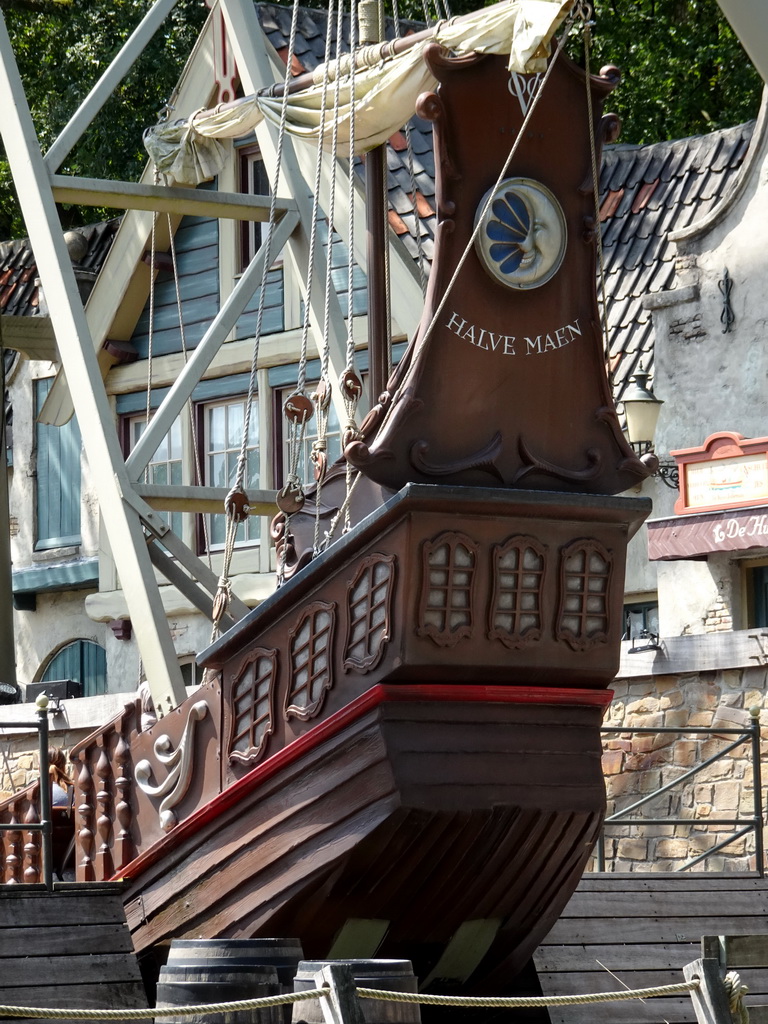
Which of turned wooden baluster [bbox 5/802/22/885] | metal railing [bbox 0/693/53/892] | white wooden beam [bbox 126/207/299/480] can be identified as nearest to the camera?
metal railing [bbox 0/693/53/892]

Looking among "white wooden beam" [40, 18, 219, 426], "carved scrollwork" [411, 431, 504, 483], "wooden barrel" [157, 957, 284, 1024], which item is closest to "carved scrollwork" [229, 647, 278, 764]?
"carved scrollwork" [411, 431, 504, 483]

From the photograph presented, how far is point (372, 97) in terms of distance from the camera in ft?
30.0

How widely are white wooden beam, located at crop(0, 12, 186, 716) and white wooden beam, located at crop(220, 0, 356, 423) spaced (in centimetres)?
129

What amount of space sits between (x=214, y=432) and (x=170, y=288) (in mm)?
1266

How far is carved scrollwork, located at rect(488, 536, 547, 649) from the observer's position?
7.78 meters

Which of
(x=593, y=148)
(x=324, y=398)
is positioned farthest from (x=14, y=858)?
(x=593, y=148)

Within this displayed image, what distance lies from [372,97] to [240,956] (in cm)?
416

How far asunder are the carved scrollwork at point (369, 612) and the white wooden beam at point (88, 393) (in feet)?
6.62

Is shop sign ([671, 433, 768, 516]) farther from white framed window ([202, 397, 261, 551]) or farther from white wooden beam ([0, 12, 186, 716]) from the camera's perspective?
white framed window ([202, 397, 261, 551])

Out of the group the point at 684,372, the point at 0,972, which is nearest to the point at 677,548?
the point at 684,372

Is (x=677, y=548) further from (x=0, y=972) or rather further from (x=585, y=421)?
(x=0, y=972)

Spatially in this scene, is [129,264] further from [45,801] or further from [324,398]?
[45,801]

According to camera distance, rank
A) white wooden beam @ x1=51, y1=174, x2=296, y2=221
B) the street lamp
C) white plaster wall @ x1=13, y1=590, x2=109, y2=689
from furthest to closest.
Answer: white plaster wall @ x1=13, y1=590, x2=109, y2=689, the street lamp, white wooden beam @ x1=51, y1=174, x2=296, y2=221

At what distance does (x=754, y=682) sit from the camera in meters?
11.2
